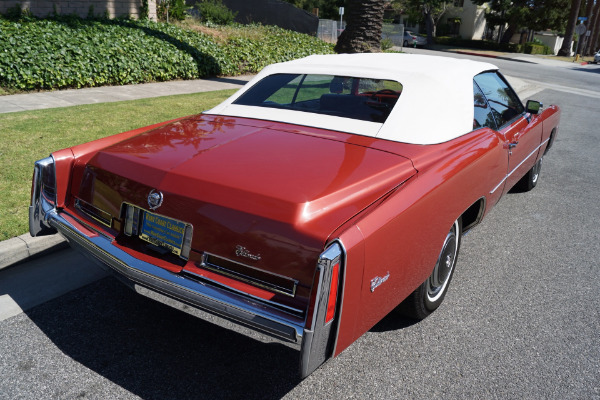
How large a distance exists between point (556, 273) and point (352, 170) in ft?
7.77

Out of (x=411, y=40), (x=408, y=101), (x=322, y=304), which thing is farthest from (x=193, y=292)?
(x=411, y=40)

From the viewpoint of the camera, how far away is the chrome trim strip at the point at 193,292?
226cm

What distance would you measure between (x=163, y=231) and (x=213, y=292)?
1.49ft

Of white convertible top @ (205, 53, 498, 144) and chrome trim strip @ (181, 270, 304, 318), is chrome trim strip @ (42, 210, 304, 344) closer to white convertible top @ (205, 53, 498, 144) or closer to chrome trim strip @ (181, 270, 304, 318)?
chrome trim strip @ (181, 270, 304, 318)

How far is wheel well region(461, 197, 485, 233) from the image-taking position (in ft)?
12.4

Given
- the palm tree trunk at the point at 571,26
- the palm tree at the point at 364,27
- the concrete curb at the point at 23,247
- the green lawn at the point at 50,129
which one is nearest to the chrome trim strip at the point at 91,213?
the concrete curb at the point at 23,247

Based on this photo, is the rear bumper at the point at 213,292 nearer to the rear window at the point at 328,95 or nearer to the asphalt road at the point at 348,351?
the asphalt road at the point at 348,351

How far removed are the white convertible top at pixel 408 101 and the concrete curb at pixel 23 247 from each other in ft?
5.19

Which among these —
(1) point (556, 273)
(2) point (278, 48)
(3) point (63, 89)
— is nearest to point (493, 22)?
(2) point (278, 48)

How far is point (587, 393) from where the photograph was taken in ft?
9.16

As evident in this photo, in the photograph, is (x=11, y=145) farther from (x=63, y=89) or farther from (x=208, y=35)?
(x=208, y=35)

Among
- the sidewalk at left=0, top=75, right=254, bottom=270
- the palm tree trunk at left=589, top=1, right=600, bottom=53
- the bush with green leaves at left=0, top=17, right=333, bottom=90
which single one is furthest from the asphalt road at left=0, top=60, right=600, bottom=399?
the palm tree trunk at left=589, top=1, right=600, bottom=53

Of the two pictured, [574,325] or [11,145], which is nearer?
[574,325]

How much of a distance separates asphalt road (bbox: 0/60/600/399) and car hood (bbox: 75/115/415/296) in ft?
1.72
